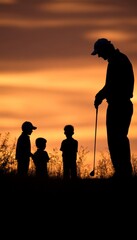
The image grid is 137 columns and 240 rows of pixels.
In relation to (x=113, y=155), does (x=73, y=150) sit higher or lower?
higher

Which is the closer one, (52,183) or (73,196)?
(73,196)

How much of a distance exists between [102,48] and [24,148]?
4.99m

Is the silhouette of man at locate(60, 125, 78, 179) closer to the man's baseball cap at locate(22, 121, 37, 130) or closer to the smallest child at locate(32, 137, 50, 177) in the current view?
the smallest child at locate(32, 137, 50, 177)

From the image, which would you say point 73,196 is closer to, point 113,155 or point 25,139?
point 113,155

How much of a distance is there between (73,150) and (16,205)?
304 inches

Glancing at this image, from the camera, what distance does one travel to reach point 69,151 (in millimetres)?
17172

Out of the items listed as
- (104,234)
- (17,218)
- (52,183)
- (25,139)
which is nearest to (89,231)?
(104,234)

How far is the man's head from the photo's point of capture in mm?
12047

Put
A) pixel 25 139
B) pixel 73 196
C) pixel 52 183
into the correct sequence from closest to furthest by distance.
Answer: pixel 73 196, pixel 52 183, pixel 25 139

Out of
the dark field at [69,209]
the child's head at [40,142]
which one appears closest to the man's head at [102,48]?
the dark field at [69,209]

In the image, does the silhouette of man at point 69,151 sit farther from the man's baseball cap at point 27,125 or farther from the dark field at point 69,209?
the dark field at point 69,209

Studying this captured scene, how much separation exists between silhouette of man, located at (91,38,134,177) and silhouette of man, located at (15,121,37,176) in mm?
4308

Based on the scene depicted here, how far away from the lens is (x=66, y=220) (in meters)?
8.96

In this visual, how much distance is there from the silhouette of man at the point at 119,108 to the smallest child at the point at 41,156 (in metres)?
4.29
